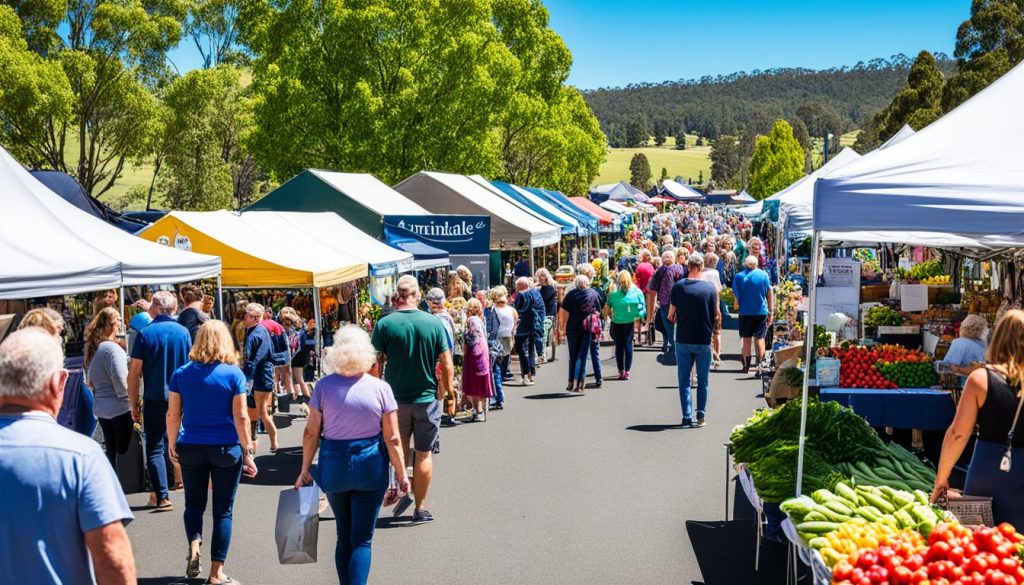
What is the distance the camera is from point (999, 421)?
5.43m

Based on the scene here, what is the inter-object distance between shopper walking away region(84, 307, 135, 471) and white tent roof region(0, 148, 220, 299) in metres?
0.35

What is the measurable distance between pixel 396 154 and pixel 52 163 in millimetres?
15917

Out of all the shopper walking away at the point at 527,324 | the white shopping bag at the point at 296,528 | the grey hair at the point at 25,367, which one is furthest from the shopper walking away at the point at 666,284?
the grey hair at the point at 25,367

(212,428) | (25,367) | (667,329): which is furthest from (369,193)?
(25,367)

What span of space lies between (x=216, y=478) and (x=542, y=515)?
2.82 metres

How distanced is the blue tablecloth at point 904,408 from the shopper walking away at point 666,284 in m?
8.13

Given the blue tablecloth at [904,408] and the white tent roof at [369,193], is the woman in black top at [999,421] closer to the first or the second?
the blue tablecloth at [904,408]

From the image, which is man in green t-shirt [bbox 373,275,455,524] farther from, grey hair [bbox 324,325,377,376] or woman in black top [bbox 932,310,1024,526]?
woman in black top [bbox 932,310,1024,526]

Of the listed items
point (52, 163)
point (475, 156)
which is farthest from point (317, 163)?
point (52, 163)

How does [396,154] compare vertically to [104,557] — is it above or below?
above

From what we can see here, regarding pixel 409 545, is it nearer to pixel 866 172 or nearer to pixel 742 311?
pixel 866 172

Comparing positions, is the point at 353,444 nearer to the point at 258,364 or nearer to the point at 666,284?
the point at 258,364

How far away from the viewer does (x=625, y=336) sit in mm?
15242

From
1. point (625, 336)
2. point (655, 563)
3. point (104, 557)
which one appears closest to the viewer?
point (104, 557)
